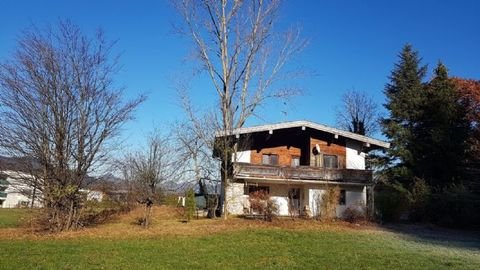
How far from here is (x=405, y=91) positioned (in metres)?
36.4

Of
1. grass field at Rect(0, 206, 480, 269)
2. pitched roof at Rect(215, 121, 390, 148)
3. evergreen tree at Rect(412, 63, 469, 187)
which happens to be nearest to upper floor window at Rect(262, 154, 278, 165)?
pitched roof at Rect(215, 121, 390, 148)

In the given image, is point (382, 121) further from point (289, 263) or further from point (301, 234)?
point (289, 263)

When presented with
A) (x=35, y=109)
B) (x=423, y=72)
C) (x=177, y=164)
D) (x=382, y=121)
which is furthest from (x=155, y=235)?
(x=423, y=72)

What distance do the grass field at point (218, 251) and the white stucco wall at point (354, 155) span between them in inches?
492

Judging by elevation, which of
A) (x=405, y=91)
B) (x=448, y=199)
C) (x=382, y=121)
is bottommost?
(x=448, y=199)

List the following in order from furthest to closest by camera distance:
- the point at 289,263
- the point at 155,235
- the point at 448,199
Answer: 1. the point at 448,199
2. the point at 155,235
3. the point at 289,263

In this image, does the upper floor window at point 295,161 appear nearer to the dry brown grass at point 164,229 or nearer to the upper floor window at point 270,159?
the upper floor window at point 270,159

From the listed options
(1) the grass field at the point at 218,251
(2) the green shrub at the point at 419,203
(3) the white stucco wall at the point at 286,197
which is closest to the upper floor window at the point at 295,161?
(3) the white stucco wall at the point at 286,197

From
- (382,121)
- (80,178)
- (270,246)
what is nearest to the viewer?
(270,246)

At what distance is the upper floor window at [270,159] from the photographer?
3008 cm

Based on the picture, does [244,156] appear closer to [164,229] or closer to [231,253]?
[164,229]

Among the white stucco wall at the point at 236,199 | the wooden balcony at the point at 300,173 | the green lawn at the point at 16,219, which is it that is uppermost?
the wooden balcony at the point at 300,173

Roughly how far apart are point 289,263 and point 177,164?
2776 centimetres

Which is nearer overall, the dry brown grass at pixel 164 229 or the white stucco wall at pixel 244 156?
the dry brown grass at pixel 164 229
